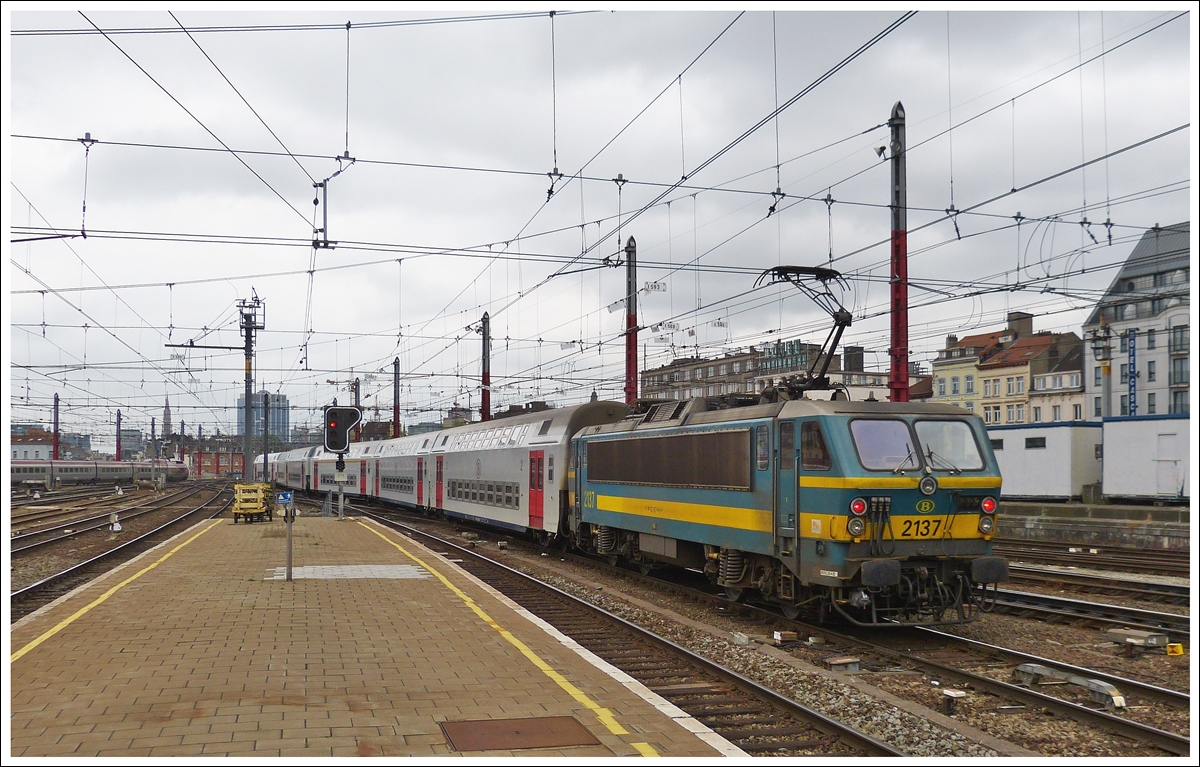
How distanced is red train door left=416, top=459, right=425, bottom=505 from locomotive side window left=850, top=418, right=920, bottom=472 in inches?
1056

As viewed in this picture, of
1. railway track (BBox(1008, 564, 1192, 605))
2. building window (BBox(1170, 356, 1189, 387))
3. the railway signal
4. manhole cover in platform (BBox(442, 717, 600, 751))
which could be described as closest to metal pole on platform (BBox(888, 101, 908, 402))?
railway track (BBox(1008, 564, 1192, 605))

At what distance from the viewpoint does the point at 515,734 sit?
22.1 feet

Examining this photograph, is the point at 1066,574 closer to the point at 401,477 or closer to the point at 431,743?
the point at 431,743

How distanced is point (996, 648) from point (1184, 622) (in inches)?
143

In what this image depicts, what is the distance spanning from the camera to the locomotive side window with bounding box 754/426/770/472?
39.6ft

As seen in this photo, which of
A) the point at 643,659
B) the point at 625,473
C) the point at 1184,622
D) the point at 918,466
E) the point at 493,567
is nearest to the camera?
the point at 643,659

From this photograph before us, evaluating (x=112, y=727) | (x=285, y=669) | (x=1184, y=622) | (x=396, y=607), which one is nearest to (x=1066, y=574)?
(x=1184, y=622)

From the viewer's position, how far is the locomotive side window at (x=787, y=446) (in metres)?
11.5

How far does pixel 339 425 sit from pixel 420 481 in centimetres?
1936

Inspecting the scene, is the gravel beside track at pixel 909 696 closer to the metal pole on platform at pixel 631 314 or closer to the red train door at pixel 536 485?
the red train door at pixel 536 485

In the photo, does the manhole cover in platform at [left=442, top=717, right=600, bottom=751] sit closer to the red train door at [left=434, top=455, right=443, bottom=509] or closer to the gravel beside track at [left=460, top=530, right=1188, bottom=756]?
the gravel beside track at [left=460, top=530, right=1188, bottom=756]

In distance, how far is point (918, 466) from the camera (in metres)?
11.1

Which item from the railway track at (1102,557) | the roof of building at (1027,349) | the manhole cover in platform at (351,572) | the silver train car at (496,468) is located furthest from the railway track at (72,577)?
the roof of building at (1027,349)

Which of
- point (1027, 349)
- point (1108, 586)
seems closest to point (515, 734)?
point (1108, 586)
